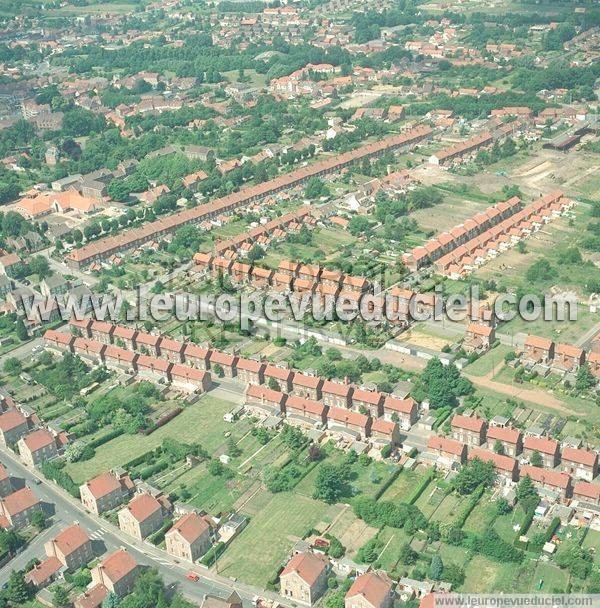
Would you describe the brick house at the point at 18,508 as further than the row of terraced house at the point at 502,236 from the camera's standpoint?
No

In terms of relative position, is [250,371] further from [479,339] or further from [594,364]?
[594,364]

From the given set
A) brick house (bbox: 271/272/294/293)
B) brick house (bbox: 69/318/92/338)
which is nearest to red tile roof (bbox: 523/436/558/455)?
brick house (bbox: 271/272/294/293)

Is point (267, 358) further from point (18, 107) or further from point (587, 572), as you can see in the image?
point (18, 107)

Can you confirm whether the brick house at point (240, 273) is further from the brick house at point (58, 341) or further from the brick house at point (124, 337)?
the brick house at point (58, 341)

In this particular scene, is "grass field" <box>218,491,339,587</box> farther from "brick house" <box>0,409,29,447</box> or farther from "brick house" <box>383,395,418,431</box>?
"brick house" <box>0,409,29,447</box>

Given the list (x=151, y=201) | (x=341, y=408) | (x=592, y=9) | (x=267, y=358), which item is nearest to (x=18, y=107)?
(x=151, y=201)

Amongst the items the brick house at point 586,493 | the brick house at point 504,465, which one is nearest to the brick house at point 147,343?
the brick house at point 504,465

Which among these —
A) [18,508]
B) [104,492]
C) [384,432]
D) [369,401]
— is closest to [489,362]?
[369,401]
